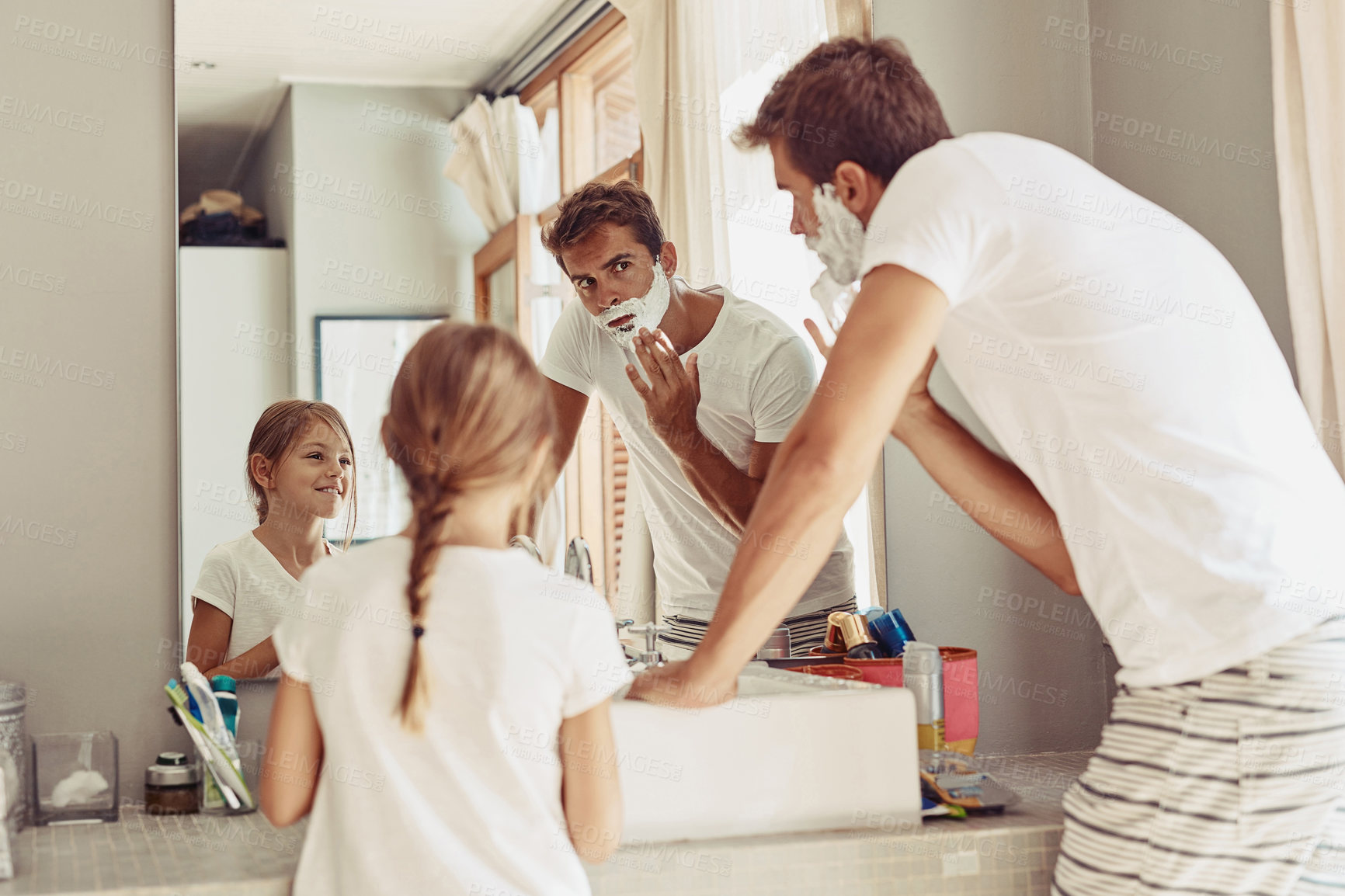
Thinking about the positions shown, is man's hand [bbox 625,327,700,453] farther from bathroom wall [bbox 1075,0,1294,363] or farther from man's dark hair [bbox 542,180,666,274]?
bathroom wall [bbox 1075,0,1294,363]

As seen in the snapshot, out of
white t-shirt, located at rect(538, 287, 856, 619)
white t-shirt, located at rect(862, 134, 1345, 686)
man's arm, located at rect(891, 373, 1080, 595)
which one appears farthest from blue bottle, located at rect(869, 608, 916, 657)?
white t-shirt, located at rect(862, 134, 1345, 686)

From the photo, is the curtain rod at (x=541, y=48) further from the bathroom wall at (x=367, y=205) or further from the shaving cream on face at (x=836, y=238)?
the shaving cream on face at (x=836, y=238)

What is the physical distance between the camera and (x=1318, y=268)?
4.45 ft

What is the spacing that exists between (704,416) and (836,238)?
0.48 meters

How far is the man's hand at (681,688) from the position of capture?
1.05 meters

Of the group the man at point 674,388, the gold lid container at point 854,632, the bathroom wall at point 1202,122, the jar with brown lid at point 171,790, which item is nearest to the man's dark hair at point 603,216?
the man at point 674,388

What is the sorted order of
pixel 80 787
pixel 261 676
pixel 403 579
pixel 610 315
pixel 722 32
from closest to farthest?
pixel 403 579, pixel 80 787, pixel 261 676, pixel 610 315, pixel 722 32

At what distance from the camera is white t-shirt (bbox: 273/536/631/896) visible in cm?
87

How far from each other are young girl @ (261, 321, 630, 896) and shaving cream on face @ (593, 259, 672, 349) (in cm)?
68

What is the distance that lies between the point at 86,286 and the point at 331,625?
69 centimetres

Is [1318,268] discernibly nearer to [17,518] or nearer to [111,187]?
[111,187]

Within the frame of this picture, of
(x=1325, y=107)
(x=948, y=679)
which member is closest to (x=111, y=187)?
(x=948, y=679)

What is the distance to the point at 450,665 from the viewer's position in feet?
2.86

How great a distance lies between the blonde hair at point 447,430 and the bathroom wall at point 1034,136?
92 cm
